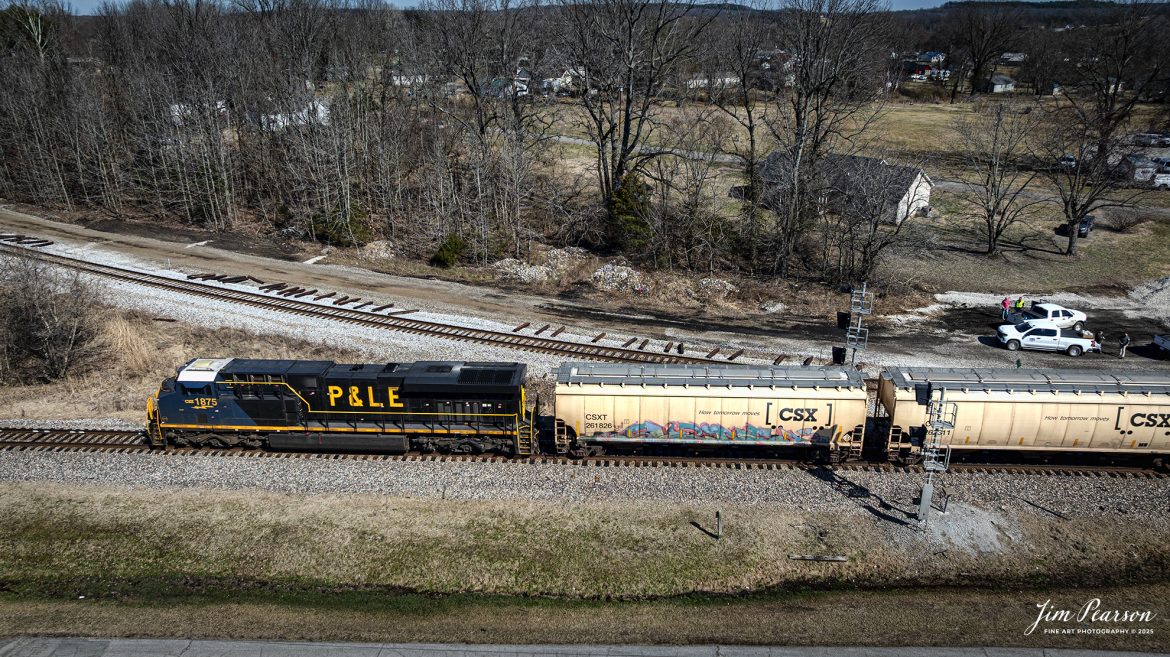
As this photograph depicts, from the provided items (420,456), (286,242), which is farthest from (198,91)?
(420,456)

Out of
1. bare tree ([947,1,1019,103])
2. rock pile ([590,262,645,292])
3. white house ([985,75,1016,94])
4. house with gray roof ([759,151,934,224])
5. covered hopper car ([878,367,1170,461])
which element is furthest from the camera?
white house ([985,75,1016,94])

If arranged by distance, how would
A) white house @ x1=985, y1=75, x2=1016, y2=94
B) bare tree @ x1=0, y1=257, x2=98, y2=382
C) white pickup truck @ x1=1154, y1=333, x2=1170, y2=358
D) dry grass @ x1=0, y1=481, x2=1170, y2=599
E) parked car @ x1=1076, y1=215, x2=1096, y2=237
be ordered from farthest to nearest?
white house @ x1=985, y1=75, x2=1016, y2=94 < parked car @ x1=1076, y1=215, x2=1096, y2=237 < white pickup truck @ x1=1154, y1=333, x2=1170, y2=358 < bare tree @ x1=0, y1=257, x2=98, y2=382 < dry grass @ x1=0, y1=481, x2=1170, y2=599

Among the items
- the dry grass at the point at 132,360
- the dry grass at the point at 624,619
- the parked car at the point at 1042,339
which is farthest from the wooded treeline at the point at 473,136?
the dry grass at the point at 624,619

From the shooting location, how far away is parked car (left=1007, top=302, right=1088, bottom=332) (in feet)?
131

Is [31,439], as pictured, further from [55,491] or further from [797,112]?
[797,112]

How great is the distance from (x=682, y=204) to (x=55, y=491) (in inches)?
1596

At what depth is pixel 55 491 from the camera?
81.1 feet

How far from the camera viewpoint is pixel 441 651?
1781 centimetres

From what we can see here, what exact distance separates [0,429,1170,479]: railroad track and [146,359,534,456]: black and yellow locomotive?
0.48m

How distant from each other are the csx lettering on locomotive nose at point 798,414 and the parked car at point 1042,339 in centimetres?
2013

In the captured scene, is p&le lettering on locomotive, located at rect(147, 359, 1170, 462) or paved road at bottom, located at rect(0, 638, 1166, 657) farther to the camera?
p&le lettering on locomotive, located at rect(147, 359, 1170, 462)

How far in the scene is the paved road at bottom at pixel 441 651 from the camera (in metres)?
17.6

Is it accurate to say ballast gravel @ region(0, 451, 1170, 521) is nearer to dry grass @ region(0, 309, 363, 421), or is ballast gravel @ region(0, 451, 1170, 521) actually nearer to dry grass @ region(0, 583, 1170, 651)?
dry grass @ region(0, 583, 1170, 651)

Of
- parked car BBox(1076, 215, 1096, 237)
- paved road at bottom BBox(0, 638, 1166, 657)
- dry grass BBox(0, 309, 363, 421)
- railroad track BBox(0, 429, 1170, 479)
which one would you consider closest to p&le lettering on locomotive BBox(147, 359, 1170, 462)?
railroad track BBox(0, 429, 1170, 479)
